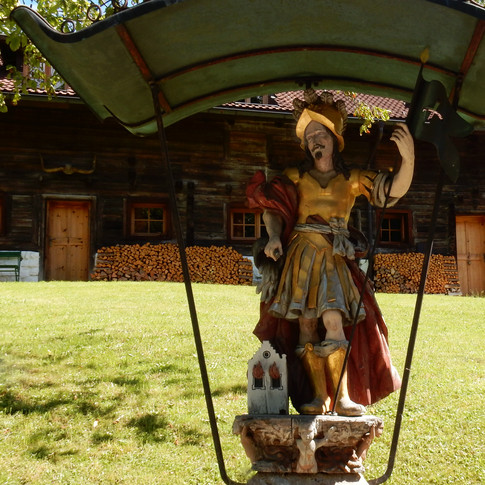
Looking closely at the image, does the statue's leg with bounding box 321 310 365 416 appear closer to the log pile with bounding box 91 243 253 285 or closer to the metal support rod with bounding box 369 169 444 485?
the metal support rod with bounding box 369 169 444 485

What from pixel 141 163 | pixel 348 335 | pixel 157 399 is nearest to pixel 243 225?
pixel 141 163

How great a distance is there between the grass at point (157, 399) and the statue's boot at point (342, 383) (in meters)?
1.01

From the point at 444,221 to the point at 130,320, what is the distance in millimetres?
10267

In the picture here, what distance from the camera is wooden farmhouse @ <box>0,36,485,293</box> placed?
12.3 meters

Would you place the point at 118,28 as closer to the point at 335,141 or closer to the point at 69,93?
the point at 335,141

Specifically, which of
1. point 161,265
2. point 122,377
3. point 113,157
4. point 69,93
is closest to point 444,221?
point 161,265

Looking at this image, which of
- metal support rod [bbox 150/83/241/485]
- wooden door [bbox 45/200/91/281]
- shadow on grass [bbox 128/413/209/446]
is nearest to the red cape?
metal support rod [bbox 150/83/241/485]

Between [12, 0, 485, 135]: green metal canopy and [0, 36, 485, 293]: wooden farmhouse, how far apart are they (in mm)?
9488

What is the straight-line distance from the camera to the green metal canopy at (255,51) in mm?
2047

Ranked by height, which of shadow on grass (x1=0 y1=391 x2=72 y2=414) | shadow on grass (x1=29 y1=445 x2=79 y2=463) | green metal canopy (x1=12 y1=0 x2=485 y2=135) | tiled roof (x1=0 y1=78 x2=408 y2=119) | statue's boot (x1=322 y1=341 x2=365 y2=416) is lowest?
shadow on grass (x1=29 y1=445 x2=79 y2=463)

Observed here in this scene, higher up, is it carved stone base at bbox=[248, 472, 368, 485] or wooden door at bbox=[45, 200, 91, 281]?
wooden door at bbox=[45, 200, 91, 281]

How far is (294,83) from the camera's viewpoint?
115 inches

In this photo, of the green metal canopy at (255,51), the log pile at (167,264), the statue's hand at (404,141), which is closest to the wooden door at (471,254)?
the log pile at (167,264)

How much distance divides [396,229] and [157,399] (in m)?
11.4
